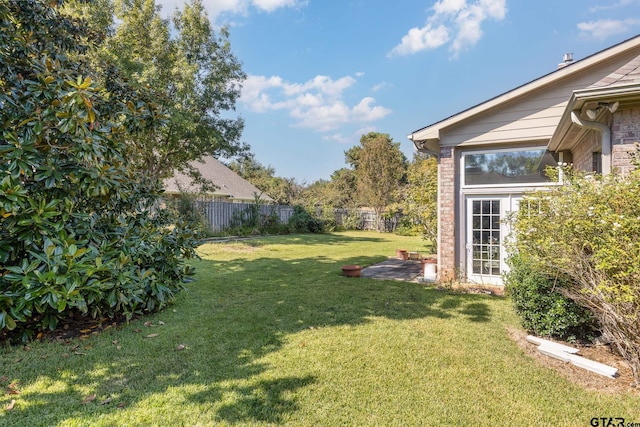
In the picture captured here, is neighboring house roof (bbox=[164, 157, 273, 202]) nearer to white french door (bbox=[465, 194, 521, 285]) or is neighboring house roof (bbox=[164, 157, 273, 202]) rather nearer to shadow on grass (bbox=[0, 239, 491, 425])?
shadow on grass (bbox=[0, 239, 491, 425])

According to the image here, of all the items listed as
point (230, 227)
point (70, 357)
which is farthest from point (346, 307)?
point (230, 227)

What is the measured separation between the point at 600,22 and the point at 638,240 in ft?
31.5

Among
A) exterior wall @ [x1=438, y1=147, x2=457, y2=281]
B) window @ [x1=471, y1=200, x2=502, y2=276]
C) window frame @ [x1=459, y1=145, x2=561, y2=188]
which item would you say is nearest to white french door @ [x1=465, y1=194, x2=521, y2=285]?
window @ [x1=471, y1=200, x2=502, y2=276]

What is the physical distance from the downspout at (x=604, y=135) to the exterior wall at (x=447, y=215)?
118 inches

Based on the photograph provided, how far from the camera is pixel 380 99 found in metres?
20.7

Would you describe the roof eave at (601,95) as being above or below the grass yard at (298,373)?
above

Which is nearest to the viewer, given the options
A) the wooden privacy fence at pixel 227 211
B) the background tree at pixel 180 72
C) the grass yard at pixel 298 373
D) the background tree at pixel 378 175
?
the grass yard at pixel 298 373

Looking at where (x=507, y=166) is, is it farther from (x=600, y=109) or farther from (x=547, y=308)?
(x=547, y=308)

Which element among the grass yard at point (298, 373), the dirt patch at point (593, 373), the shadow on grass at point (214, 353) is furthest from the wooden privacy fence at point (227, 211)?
the dirt patch at point (593, 373)

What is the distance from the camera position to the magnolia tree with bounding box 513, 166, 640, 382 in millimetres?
2898

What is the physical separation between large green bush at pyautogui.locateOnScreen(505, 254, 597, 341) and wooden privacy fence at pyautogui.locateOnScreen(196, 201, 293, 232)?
575 inches

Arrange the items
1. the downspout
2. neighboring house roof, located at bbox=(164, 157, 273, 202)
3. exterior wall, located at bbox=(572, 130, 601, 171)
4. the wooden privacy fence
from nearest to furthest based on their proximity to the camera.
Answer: the downspout
exterior wall, located at bbox=(572, 130, 601, 171)
the wooden privacy fence
neighboring house roof, located at bbox=(164, 157, 273, 202)

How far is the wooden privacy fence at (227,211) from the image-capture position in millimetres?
16809

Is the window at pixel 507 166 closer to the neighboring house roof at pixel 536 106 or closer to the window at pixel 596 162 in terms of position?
the neighboring house roof at pixel 536 106
